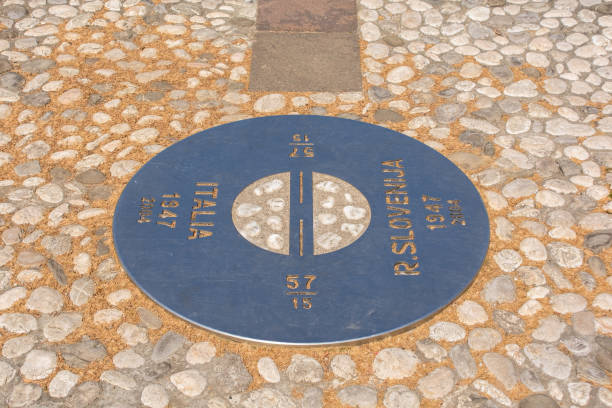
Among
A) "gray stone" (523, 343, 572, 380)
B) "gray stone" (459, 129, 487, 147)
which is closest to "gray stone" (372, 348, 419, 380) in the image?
"gray stone" (523, 343, 572, 380)

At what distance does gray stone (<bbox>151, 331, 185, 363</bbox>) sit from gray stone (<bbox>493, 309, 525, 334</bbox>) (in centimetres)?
155

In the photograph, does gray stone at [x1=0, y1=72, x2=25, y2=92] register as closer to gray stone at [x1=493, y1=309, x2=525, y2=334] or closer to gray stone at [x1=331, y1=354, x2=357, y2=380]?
gray stone at [x1=331, y1=354, x2=357, y2=380]

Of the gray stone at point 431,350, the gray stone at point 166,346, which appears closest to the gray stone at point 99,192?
the gray stone at point 166,346

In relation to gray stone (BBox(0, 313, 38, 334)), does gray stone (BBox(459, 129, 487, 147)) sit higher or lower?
higher

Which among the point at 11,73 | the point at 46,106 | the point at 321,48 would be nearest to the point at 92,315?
the point at 46,106

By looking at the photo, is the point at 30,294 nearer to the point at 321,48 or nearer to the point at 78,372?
the point at 78,372

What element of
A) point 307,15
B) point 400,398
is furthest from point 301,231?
point 307,15

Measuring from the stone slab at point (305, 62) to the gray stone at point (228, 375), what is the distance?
2457 mm

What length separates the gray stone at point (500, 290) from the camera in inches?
144

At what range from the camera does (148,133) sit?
4.78 meters

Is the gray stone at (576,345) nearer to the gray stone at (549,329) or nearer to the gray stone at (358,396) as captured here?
the gray stone at (549,329)

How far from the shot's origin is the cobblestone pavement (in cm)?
328

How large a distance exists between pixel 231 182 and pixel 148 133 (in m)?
0.93

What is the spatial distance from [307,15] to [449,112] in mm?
1854
